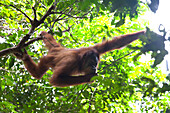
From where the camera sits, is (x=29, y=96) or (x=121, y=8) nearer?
(x=121, y=8)


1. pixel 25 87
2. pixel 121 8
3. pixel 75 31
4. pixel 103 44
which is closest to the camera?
pixel 121 8

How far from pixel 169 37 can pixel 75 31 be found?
5688mm

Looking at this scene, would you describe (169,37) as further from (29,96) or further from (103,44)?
(29,96)

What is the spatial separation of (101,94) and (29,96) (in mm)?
2020

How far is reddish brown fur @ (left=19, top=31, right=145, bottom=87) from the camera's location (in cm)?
353

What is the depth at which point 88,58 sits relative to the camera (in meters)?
3.72

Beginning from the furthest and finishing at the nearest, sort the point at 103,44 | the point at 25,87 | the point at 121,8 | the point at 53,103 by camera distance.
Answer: the point at 25,87
the point at 53,103
the point at 103,44
the point at 121,8

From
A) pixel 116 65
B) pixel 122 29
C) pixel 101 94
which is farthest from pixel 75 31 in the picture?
pixel 101 94

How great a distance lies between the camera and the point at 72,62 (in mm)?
3787

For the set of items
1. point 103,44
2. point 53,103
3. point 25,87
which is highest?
point 103,44

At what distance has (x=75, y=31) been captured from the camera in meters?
7.09

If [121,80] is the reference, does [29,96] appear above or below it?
below

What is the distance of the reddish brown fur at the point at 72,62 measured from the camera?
353 cm

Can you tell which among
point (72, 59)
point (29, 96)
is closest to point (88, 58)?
point (72, 59)
